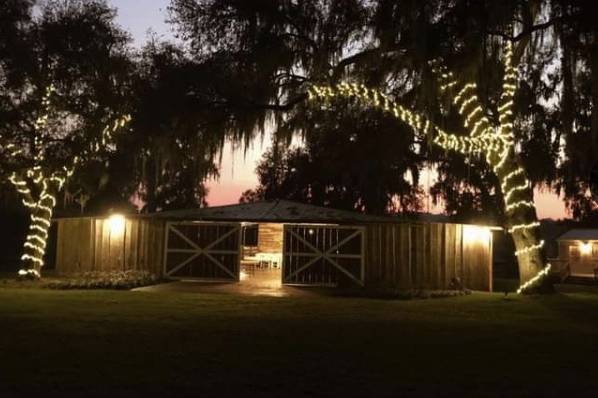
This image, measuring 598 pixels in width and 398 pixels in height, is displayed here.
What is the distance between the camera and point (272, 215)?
58.0 feet

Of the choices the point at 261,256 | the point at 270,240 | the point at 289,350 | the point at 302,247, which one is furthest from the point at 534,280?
the point at 270,240

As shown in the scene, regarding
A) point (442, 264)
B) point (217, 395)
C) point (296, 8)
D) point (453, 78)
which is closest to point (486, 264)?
point (442, 264)

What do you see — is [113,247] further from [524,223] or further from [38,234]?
[524,223]

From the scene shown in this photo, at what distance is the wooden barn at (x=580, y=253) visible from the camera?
99.2 feet

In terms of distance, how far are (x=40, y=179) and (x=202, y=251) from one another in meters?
4.68

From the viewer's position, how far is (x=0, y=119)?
12.9 m

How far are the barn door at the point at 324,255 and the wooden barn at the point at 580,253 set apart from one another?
15678 mm

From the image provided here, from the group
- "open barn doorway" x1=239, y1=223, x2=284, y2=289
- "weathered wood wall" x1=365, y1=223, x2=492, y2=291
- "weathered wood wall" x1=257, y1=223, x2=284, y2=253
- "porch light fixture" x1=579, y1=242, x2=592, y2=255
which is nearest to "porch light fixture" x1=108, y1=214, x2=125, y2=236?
"open barn doorway" x1=239, y1=223, x2=284, y2=289

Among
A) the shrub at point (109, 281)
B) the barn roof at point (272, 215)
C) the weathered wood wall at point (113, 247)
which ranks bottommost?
the shrub at point (109, 281)

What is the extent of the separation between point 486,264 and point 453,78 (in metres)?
5.47

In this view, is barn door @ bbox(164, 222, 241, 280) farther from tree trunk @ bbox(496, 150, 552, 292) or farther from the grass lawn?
tree trunk @ bbox(496, 150, 552, 292)

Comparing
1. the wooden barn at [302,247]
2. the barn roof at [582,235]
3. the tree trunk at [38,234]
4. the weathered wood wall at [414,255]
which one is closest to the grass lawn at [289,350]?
the weathered wood wall at [414,255]

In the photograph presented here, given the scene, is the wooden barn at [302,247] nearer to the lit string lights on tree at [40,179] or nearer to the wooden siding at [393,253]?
the wooden siding at [393,253]

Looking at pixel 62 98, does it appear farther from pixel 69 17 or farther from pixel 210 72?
pixel 210 72
